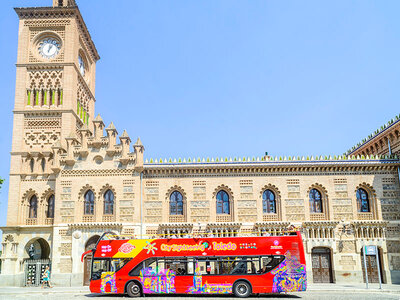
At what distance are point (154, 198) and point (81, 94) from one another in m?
15.8

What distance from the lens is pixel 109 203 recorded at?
32.3m

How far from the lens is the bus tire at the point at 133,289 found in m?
23.4

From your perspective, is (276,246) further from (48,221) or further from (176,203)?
(48,221)

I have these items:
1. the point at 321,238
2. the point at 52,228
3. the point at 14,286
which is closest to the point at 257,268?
the point at 321,238

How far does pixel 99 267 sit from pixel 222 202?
11.9m

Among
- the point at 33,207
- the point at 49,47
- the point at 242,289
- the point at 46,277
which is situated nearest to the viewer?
the point at 242,289

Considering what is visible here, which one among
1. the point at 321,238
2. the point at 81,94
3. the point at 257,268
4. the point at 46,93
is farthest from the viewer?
the point at 81,94

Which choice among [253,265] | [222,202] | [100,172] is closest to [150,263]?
[253,265]

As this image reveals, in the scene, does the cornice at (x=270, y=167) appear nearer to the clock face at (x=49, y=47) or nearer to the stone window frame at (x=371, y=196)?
the stone window frame at (x=371, y=196)

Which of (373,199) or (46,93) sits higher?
(46,93)

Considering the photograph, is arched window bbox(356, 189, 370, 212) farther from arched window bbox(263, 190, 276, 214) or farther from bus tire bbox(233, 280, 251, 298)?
bus tire bbox(233, 280, 251, 298)

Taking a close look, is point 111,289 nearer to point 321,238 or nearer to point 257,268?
point 257,268

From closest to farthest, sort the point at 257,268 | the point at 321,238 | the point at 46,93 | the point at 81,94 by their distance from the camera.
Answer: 1. the point at 257,268
2. the point at 321,238
3. the point at 46,93
4. the point at 81,94

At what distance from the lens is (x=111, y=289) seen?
23.6 meters
